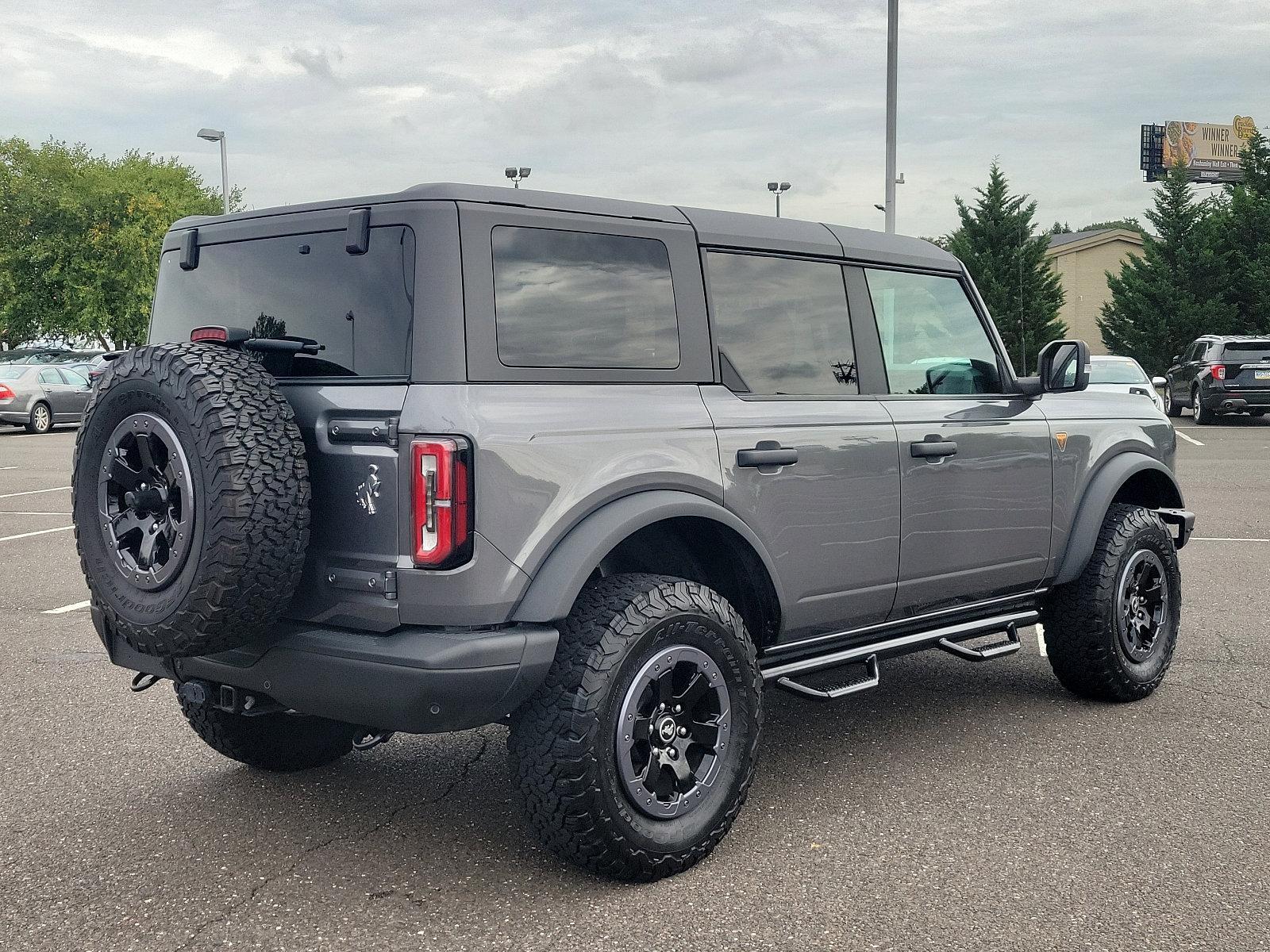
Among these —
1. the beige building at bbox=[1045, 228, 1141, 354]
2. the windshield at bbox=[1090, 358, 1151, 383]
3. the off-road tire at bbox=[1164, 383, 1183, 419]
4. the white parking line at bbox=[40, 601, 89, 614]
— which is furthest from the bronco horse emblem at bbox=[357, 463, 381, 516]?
the beige building at bbox=[1045, 228, 1141, 354]

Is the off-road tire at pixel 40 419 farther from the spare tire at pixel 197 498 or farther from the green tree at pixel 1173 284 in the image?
the green tree at pixel 1173 284

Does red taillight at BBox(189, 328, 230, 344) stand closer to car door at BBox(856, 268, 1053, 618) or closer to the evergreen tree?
car door at BBox(856, 268, 1053, 618)

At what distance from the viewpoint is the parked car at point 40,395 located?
24562 mm

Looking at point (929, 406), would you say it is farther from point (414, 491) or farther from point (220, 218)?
point (220, 218)

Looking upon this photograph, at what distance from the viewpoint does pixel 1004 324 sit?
53188mm

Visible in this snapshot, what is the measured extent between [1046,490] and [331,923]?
3313 millimetres

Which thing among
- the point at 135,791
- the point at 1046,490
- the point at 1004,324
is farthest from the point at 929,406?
the point at 1004,324

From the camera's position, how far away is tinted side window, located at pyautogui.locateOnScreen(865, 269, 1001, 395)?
16.4 feet

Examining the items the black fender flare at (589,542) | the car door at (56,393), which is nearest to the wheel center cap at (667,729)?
the black fender flare at (589,542)

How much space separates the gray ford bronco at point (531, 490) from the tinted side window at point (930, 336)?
0.13ft

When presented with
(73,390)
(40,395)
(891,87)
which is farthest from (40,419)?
(891,87)

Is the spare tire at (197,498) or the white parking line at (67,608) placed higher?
the spare tire at (197,498)

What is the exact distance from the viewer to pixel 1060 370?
532 centimetres

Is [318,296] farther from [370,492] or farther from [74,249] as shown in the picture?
[74,249]
